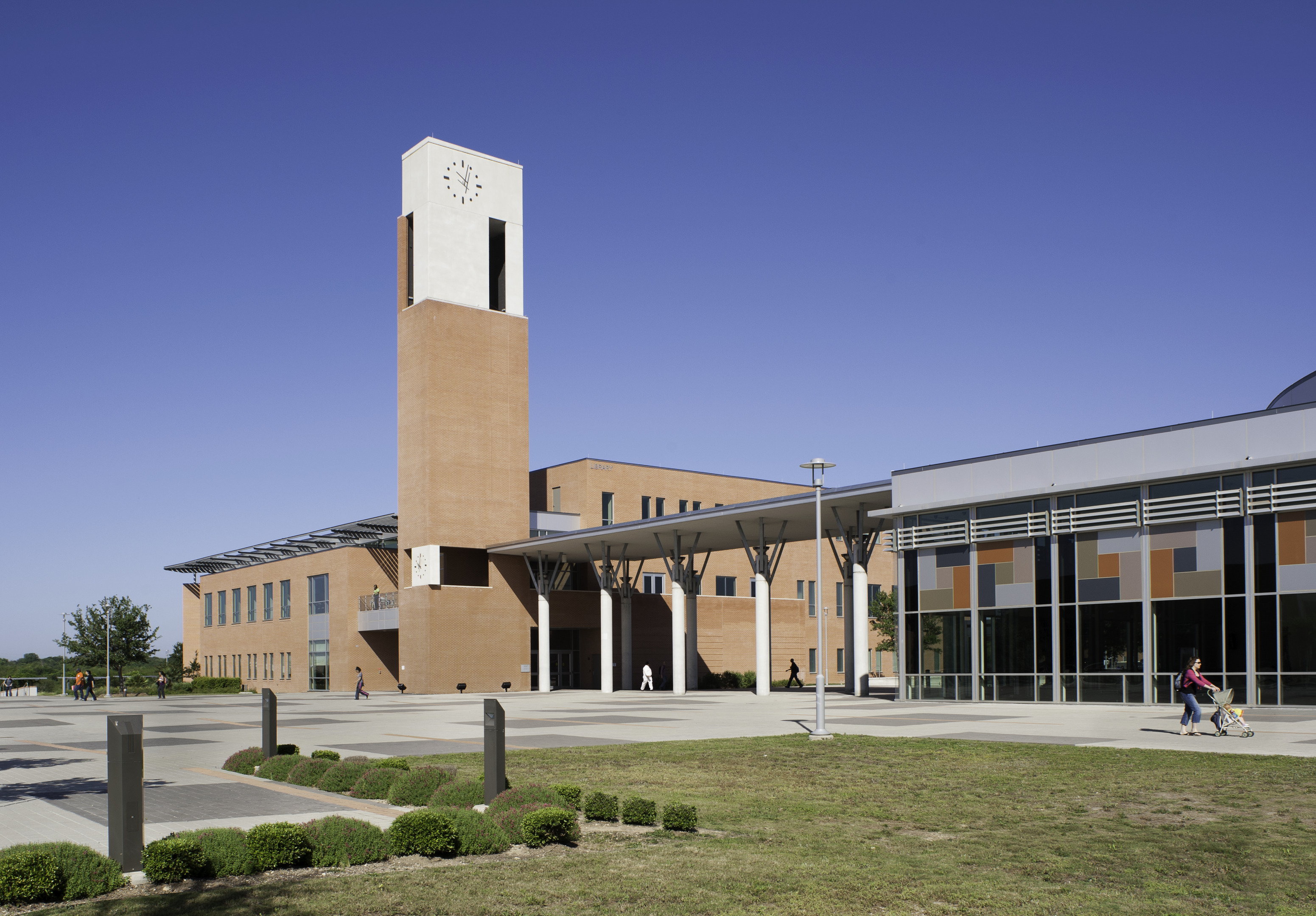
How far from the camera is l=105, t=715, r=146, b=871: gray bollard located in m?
9.83

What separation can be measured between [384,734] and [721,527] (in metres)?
26.6

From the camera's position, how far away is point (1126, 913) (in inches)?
330

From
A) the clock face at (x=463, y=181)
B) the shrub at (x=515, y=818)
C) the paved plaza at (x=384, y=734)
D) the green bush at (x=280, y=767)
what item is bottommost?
the paved plaza at (x=384, y=734)

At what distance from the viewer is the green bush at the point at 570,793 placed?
1262 cm

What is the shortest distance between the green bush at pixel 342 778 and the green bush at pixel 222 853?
5.00m

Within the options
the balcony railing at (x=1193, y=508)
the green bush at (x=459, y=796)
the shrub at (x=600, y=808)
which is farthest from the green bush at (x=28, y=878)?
the balcony railing at (x=1193, y=508)

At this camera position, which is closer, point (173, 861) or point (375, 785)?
point (173, 861)

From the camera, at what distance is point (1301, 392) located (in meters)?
41.6

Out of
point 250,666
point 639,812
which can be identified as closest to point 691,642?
point 250,666

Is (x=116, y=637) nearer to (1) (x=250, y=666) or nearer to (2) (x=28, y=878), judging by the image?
(1) (x=250, y=666)

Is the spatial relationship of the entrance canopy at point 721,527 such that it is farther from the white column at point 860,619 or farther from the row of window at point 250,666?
the row of window at point 250,666

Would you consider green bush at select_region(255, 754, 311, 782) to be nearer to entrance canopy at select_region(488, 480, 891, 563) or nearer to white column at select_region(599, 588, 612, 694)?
entrance canopy at select_region(488, 480, 891, 563)

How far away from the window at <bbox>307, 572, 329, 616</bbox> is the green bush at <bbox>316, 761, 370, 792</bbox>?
54.4 metres

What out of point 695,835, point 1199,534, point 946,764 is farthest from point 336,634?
point 695,835
